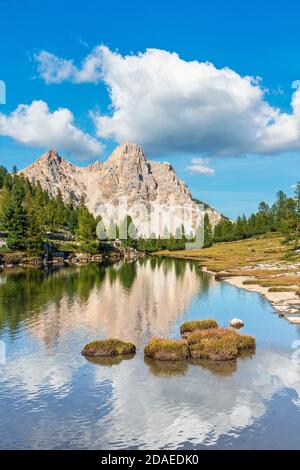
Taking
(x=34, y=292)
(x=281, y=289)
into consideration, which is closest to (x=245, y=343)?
(x=281, y=289)

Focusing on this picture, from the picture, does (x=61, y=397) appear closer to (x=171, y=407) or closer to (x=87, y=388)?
(x=87, y=388)

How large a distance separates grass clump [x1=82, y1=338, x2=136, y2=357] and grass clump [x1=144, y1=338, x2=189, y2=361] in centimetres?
191

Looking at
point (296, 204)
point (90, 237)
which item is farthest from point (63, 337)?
point (90, 237)

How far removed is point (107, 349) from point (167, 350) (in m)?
5.23

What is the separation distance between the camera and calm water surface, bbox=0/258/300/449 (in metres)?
24.1

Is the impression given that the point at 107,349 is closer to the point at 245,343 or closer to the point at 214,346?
the point at 214,346

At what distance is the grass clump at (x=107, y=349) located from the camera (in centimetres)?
3956

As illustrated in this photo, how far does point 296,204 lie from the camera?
161750 mm

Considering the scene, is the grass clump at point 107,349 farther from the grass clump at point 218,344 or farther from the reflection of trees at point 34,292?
the reflection of trees at point 34,292

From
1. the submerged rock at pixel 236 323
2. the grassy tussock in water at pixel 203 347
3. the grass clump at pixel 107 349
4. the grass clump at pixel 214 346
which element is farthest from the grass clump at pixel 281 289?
the grass clump at pixel 107 349

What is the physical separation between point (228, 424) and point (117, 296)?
172ft

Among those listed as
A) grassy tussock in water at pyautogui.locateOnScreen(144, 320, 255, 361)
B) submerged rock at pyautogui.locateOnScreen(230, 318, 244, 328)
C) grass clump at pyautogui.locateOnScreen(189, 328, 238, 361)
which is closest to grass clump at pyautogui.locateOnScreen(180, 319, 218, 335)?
grass clump at pyautogui.locateOnScreen(189, 328, 238, 361)

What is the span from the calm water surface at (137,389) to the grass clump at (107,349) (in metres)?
1.22

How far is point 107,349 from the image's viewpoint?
3975cm
